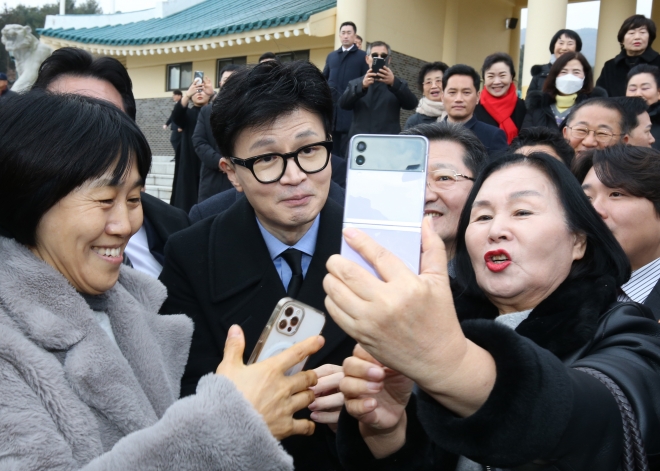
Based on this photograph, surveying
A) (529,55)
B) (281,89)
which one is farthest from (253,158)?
(529,55)

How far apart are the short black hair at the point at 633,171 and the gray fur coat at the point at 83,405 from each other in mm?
1980

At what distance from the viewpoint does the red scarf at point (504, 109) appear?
5250 mm

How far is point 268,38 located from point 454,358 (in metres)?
11.4

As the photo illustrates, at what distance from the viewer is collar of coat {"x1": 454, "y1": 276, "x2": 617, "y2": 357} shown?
4.71ft

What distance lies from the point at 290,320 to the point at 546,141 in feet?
7.33

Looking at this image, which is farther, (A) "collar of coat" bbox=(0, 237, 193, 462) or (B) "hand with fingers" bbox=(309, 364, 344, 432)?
(B) "hand with fingers" bbox=(309, 364, 344, 432)

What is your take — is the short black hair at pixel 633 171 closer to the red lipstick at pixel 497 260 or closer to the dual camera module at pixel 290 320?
the red lipstick at pixel 497 260

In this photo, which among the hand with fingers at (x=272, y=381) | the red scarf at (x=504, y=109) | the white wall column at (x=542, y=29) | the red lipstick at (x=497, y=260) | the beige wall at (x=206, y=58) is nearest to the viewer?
the hand with fingers at (x=272, y=381)

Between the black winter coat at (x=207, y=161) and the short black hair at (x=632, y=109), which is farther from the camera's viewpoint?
the black winter coat at (x=207, y=161)

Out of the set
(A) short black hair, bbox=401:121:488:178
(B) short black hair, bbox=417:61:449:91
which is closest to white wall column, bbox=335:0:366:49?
(B) short black hair, bbox=417:61:449:91

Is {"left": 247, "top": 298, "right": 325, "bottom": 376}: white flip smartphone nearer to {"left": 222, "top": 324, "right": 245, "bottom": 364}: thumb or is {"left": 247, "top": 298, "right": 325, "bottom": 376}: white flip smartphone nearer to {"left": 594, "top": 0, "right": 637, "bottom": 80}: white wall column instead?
{"left": 222, "top": 324, "right": 245, "bottom": 364}: thumb

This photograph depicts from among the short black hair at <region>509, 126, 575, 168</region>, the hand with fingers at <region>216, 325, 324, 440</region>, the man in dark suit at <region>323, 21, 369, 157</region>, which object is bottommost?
the hand with fingers at <region>216, 325, 324, 440</region>

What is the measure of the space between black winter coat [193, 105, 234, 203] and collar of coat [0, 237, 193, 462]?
15.0 feet

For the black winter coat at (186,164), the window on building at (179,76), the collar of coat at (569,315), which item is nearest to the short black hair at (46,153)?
Result: the collar of coat at (569,315)
